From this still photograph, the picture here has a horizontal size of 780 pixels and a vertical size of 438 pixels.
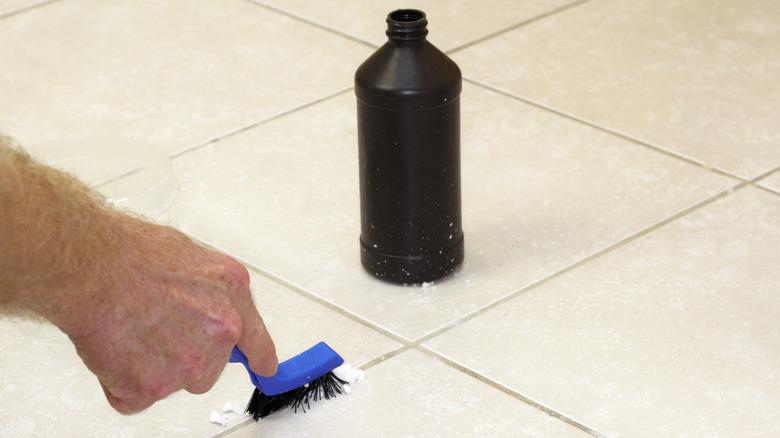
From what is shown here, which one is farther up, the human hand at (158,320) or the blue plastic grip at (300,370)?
the human hand at (158,320)

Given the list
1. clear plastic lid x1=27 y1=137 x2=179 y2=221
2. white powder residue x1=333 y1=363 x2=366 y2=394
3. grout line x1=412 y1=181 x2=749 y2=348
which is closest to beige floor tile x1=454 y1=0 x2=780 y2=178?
grout line x1=412 y1=181 x2=749 y2=348

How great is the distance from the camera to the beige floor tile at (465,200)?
1.72 meters

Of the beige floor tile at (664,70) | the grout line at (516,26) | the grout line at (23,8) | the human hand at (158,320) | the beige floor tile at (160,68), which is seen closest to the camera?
the human hand at (158,320)

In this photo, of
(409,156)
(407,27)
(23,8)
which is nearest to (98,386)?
(409,156)

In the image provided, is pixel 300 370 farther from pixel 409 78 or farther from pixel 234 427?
pixel 409 78

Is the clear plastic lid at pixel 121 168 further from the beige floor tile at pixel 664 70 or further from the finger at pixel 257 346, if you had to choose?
the beige floor tile at pixel 664 70

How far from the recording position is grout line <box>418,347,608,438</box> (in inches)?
54.8

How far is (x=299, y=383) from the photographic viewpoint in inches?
56.0

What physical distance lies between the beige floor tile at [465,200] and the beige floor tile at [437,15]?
381mm

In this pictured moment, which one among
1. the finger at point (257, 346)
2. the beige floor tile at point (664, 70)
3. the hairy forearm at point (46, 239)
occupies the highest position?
the hairy forearm at point (46, 239)

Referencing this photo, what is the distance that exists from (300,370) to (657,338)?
1.71ft

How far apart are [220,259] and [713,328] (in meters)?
0.76

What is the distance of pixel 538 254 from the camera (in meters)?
1.78

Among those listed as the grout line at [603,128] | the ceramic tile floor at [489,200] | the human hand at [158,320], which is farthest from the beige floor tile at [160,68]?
the human hand at [158,320]
